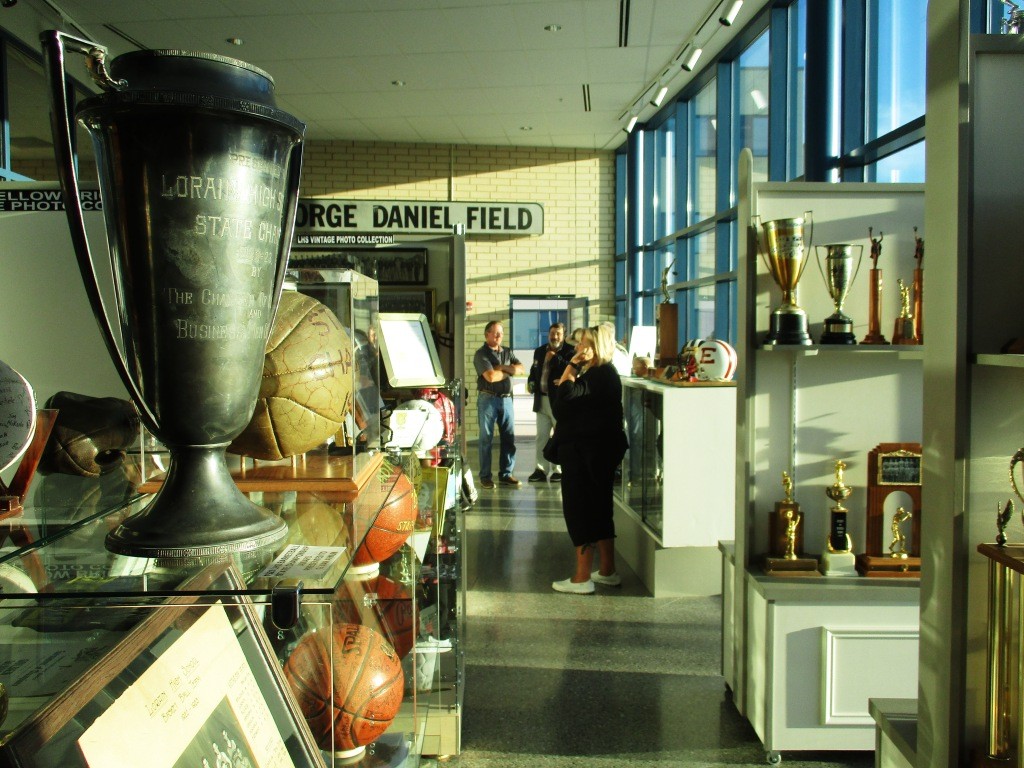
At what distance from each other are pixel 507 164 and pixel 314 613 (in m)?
11.0

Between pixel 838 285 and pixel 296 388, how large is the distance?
261 centimetres

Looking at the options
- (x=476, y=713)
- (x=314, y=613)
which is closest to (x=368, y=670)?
(x=314, y=613)

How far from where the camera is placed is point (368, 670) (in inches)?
52.5

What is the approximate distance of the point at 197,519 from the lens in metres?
0.93

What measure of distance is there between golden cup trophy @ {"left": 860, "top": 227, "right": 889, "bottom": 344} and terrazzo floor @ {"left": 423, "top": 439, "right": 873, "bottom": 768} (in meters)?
1.62

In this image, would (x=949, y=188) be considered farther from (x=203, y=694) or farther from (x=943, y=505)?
(x=203, y=694)

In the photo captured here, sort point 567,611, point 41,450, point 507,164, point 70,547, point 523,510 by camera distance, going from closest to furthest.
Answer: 1. point 70,547
2. point 41,450
3. point 567,611
4. point 523,510
5. point 507,164

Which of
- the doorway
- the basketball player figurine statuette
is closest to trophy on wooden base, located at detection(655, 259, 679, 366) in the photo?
the basketball player figurine statuette

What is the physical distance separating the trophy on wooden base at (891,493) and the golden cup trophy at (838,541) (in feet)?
0.20

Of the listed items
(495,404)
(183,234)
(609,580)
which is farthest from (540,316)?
(183,234)

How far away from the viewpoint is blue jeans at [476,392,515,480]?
28.6 feet

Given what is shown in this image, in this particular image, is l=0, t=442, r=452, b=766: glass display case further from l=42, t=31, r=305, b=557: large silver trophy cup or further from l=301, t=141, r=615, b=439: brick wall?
l=301, t=141, r=615, b=439: brick wall

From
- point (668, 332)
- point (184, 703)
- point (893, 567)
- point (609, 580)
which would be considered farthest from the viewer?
point (668, 332)

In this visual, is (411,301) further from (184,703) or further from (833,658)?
(184,703)
